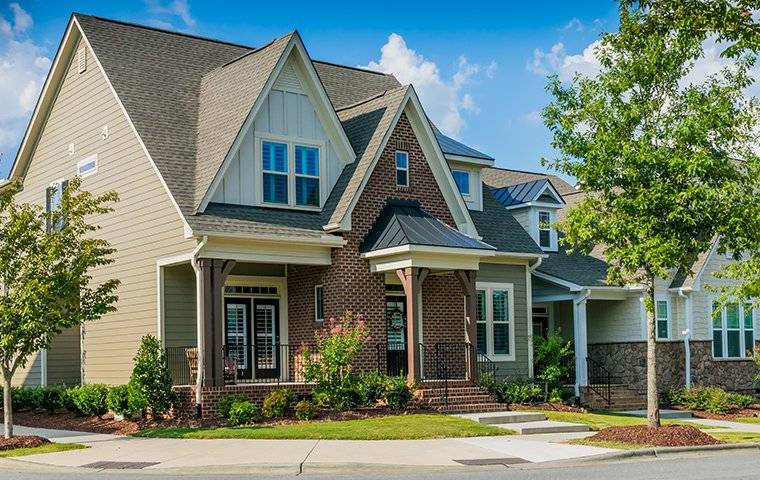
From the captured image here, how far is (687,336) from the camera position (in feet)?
107

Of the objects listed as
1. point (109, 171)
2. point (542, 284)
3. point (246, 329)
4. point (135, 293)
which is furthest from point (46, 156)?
point (542, 284)

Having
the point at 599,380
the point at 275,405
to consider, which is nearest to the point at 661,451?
the point at 275,405

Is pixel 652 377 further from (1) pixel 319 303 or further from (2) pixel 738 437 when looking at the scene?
(1) pixel 319 303

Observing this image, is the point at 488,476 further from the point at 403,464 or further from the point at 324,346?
the point at 324,346

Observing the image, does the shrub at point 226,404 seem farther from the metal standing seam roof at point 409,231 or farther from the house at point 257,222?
the metal standing seam roof at point 409,231

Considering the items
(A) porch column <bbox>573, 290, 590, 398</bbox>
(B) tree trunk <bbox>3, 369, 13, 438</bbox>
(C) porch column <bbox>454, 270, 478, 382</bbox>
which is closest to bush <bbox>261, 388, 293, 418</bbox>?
(B) tree trunk <bbox>3, 369, 13, 438</bbox>

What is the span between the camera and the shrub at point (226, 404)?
22172 mm

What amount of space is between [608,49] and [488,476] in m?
9.37

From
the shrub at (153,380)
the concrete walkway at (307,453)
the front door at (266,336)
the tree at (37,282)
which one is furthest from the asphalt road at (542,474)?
the front door at (266,336)

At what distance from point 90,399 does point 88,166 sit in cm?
693

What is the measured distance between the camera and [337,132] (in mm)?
26594

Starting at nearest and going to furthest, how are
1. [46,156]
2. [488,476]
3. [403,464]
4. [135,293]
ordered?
1. [488,476]
2. [403,464]
3. [135,293]
4. [46,156]

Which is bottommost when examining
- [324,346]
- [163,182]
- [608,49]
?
[324,346]

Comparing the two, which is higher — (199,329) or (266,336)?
(199,329)
